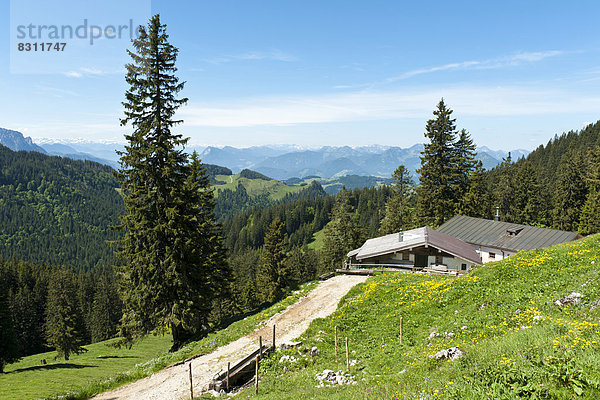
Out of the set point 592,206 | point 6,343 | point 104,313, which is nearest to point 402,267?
point 592,206

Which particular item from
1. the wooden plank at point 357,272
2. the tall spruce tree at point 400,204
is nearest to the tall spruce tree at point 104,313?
the tall spruce tree at point 400,204

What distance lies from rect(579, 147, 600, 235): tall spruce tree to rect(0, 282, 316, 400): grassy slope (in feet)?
166

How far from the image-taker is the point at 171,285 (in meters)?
24.5

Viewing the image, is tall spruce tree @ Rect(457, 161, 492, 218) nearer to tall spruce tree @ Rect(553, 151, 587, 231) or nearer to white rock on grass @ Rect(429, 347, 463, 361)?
tall spruce tree @ Rect(553, 151, 587, 231)

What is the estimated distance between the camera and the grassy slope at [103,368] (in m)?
20.4

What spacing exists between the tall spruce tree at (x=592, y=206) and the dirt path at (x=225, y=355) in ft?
162

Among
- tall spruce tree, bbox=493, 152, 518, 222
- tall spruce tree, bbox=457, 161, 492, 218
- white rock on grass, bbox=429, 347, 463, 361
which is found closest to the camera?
white rock on grass, bbox=429, 347, 463, 361

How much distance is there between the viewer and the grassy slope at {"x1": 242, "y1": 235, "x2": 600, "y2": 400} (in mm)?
7535

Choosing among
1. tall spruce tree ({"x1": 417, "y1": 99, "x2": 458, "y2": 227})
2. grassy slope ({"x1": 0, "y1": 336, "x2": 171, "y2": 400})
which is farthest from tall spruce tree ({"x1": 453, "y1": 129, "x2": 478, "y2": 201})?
grassy slope ({"x1": 0, "y1": 336, "x2": 171, "y2": 400})

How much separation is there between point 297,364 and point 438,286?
36.8 feet

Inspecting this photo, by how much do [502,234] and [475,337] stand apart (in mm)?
31513

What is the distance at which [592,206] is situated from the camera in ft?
175

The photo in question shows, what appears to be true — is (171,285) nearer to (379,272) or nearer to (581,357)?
(379,272)

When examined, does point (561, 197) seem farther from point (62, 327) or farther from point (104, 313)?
point (104, 313)
